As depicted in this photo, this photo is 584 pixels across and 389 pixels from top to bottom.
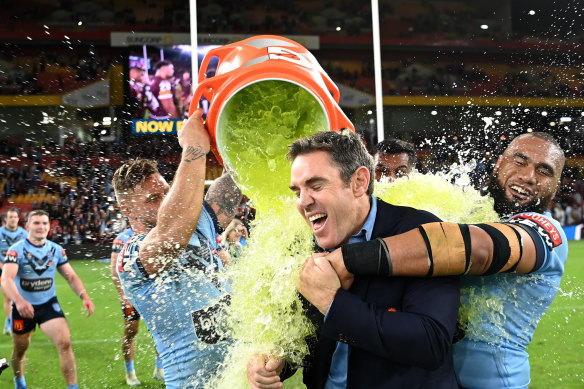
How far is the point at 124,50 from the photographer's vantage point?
22.6 meters

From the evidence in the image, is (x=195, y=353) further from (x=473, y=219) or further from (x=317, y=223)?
A: (x=473, y=219)

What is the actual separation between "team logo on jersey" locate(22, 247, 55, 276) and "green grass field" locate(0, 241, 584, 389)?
1.04m

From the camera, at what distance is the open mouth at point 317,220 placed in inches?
54.5

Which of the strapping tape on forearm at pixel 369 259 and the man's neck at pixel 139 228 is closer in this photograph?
the strapping tape on forearm at pixel 369 259

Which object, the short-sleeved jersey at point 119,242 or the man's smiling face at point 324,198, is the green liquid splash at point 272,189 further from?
the short-sleeved jersey at point 119,242

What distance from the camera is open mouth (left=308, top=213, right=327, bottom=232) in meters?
1.38

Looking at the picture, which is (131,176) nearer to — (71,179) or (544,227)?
(544,227)

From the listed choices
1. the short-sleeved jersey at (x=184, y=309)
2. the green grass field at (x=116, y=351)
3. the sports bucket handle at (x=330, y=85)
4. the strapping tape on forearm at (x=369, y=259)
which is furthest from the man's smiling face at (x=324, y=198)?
the green grass field at (x=116, y=351)

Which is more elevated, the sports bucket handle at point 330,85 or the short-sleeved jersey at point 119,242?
the sports bucket handle at point 330,85

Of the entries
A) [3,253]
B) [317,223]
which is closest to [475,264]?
[317,223]

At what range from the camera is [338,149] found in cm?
140

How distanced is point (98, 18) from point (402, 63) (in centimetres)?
1268

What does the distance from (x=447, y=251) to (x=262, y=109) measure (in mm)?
690

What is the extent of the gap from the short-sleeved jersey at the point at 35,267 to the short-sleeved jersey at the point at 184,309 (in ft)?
12.6
